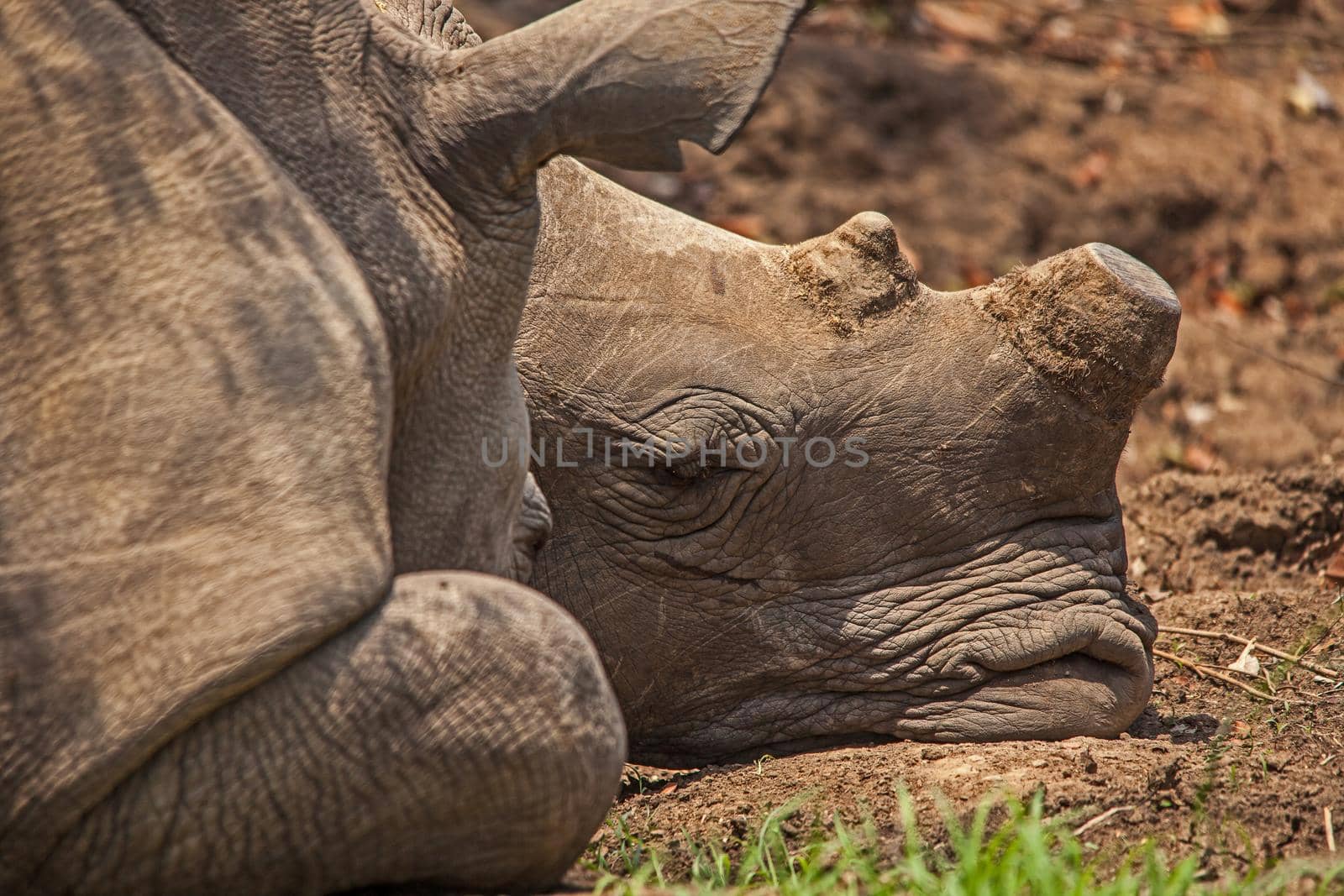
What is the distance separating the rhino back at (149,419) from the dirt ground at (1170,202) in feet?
4.86

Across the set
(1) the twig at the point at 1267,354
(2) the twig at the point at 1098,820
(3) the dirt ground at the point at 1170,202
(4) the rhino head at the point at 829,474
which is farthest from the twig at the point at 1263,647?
(1) the twig at the point at 1267,354

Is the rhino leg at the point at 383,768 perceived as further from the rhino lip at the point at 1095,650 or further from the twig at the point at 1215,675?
the twig at the point at 1215,675

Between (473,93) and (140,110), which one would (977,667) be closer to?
(473,93)

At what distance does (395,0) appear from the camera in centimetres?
320

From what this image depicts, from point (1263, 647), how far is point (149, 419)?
2761 mm

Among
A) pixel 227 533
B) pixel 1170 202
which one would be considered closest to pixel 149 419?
pixel 227 533

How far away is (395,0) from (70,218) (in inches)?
49.1

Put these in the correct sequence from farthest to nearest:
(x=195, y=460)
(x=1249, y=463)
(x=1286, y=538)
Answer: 1. (x=1249, y=463)
2. (x=1286, y=538)
3. (x=195, y=460)

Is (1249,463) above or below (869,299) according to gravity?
below

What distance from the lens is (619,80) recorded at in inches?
92.4

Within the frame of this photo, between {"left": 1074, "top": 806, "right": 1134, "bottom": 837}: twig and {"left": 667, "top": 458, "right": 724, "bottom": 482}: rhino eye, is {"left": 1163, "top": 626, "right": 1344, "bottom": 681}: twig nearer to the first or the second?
{"left": 1074, "top": 806, "right": 1134, "bottom": 837}: twig

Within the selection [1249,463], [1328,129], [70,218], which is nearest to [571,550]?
[70,218]

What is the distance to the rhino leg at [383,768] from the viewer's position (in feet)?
6.74

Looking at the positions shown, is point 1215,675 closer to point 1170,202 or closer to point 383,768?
point 383,768
